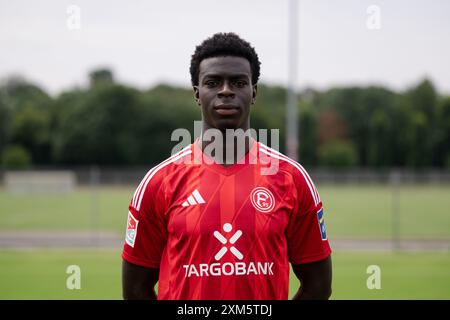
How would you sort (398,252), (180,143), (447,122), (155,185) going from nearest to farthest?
(155,185) < (180,143) < (398,252) < (447,122)

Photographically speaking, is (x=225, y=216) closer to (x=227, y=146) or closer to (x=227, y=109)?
(x=227, y=146)

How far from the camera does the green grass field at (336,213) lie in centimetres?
1677

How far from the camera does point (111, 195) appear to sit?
3141cm

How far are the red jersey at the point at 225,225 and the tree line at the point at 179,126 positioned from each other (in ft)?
131

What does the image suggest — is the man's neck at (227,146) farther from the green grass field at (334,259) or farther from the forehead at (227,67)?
the green grass field at (334,259)

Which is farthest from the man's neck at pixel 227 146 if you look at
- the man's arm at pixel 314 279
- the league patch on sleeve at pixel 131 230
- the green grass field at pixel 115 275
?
the green grass field at pixel 115 275

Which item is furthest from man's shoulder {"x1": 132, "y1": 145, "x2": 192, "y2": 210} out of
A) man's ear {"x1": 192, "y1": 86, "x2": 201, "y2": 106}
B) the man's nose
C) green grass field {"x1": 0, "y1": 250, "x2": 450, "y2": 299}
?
green grass field {"x1": 0, "y1": 250, "x2": 450, "y2": 299}

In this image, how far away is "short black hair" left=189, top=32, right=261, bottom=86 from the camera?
2.64m

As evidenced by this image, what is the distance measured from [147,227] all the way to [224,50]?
93cm

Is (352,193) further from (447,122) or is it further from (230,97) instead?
(230,97)

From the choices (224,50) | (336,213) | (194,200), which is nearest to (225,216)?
(194,200)

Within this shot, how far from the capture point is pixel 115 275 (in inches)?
358
